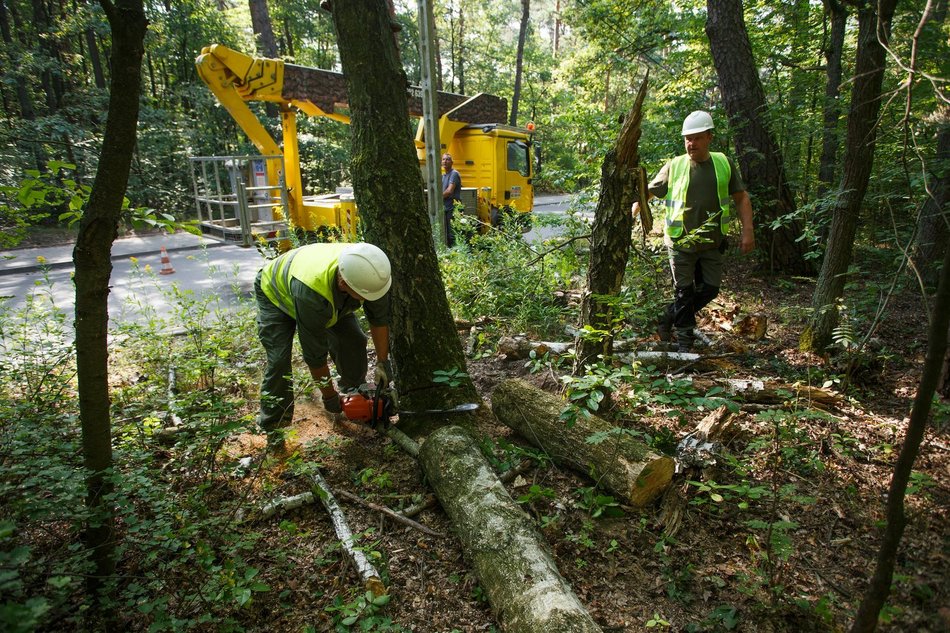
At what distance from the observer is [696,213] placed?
4414 millimetres

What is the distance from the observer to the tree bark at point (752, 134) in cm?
644

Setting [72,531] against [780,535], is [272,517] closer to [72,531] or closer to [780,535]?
[72,531]

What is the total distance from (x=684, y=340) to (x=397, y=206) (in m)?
2.79

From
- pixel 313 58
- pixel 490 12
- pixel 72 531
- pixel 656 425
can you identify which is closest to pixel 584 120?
pixel 656 425

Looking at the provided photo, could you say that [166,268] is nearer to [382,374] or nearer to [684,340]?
[382,374]

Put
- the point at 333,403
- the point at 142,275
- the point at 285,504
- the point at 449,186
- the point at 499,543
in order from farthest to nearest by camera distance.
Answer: the point at 449,186
the point at 142,275
the point at 333,403
the point at 285,504
the point at 499,543

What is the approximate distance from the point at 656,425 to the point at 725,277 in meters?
4.34

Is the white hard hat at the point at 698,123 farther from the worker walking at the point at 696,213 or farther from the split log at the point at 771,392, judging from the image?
the split log at the point at 771,392

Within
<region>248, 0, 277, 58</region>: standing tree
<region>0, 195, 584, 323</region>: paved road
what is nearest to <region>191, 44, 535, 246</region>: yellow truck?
<region>0, 195, 584, 323</region>: paved road

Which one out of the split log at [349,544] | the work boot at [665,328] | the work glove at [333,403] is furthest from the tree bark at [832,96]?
the split log at [349,544]

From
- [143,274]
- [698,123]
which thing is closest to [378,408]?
[698,123]

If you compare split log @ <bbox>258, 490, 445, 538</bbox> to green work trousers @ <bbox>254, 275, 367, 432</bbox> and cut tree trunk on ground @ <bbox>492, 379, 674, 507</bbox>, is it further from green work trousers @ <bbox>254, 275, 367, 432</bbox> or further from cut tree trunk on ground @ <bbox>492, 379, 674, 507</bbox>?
cut tree trunk on ground @ <bbox>492, 379, 674, 507</bbox>

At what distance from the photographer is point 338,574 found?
2.52m

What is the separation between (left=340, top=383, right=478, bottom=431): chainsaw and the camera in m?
3.70
